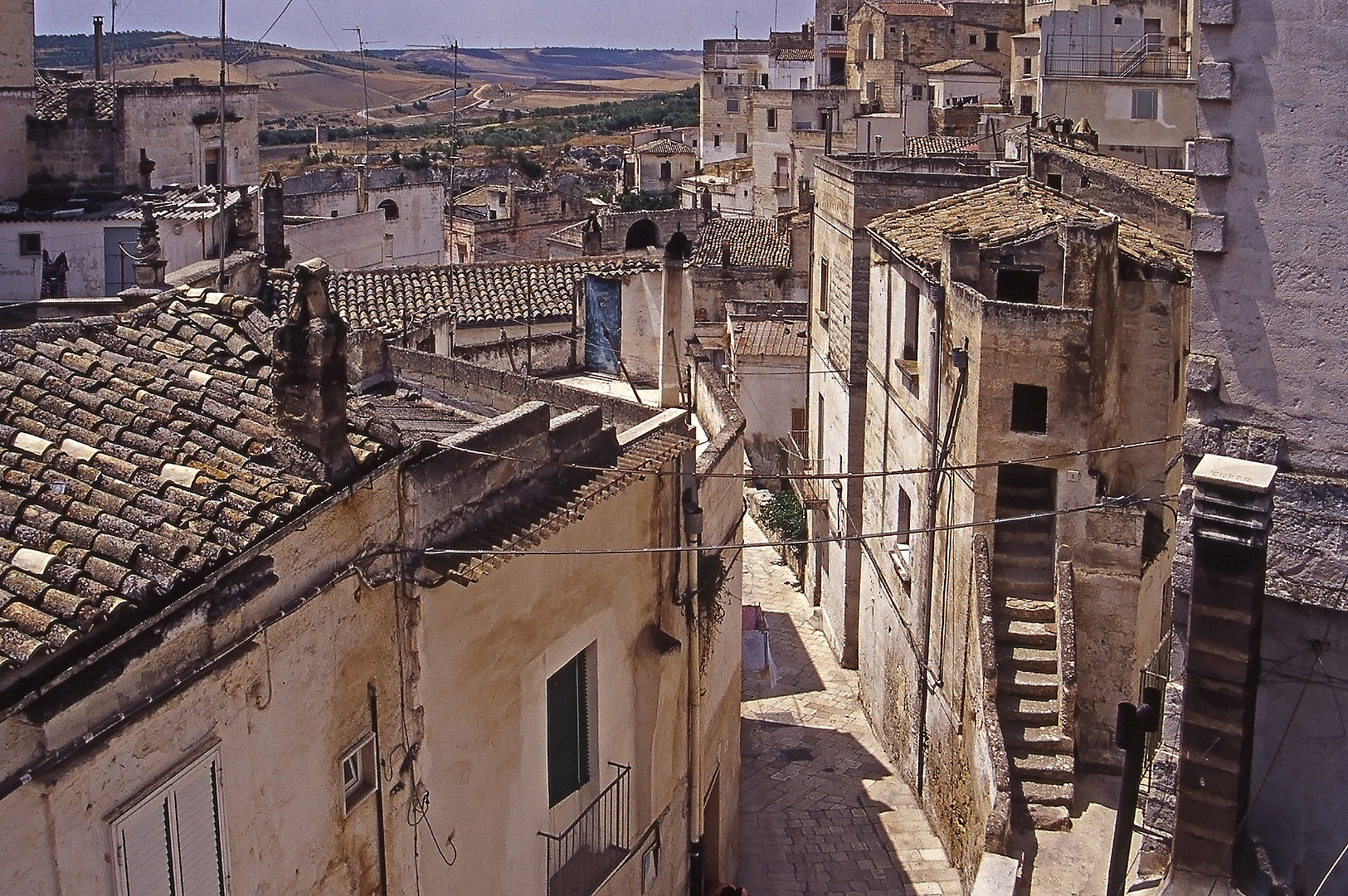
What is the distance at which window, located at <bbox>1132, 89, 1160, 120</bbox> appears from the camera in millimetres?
Result: 27969

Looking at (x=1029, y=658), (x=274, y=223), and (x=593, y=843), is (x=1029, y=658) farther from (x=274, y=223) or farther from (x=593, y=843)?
(x=274, y=223)

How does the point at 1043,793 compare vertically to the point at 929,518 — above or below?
below

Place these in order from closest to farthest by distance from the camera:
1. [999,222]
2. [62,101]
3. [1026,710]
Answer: [1026,710] → [999,222] → [62,101]

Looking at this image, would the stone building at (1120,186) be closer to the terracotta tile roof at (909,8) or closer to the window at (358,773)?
the window at (358,773)

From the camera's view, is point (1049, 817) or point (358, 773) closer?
point (358, 773)

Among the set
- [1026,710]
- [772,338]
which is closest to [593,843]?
[1026,710]

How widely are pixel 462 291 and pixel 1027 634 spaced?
14.4 metres

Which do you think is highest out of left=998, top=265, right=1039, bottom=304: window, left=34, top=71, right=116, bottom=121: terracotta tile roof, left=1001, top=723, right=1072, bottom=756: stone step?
left=34, top=71, right=116, bottom=121: terracotta tile roof

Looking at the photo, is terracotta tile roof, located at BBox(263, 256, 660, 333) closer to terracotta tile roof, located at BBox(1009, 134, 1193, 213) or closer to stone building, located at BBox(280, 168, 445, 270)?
stone building, located at BBox(280, 168, 445, 270)

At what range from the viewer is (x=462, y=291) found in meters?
25.9

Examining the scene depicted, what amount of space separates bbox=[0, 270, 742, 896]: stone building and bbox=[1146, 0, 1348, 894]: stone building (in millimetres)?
3859

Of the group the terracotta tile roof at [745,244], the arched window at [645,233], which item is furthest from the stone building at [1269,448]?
the arched window at [645,233]

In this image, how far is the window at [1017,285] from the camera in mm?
15000

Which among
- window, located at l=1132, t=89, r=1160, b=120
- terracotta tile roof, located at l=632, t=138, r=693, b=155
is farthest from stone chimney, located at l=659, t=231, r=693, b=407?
terracotta tile roof, located at l=632, t=138, r=693, b=155
